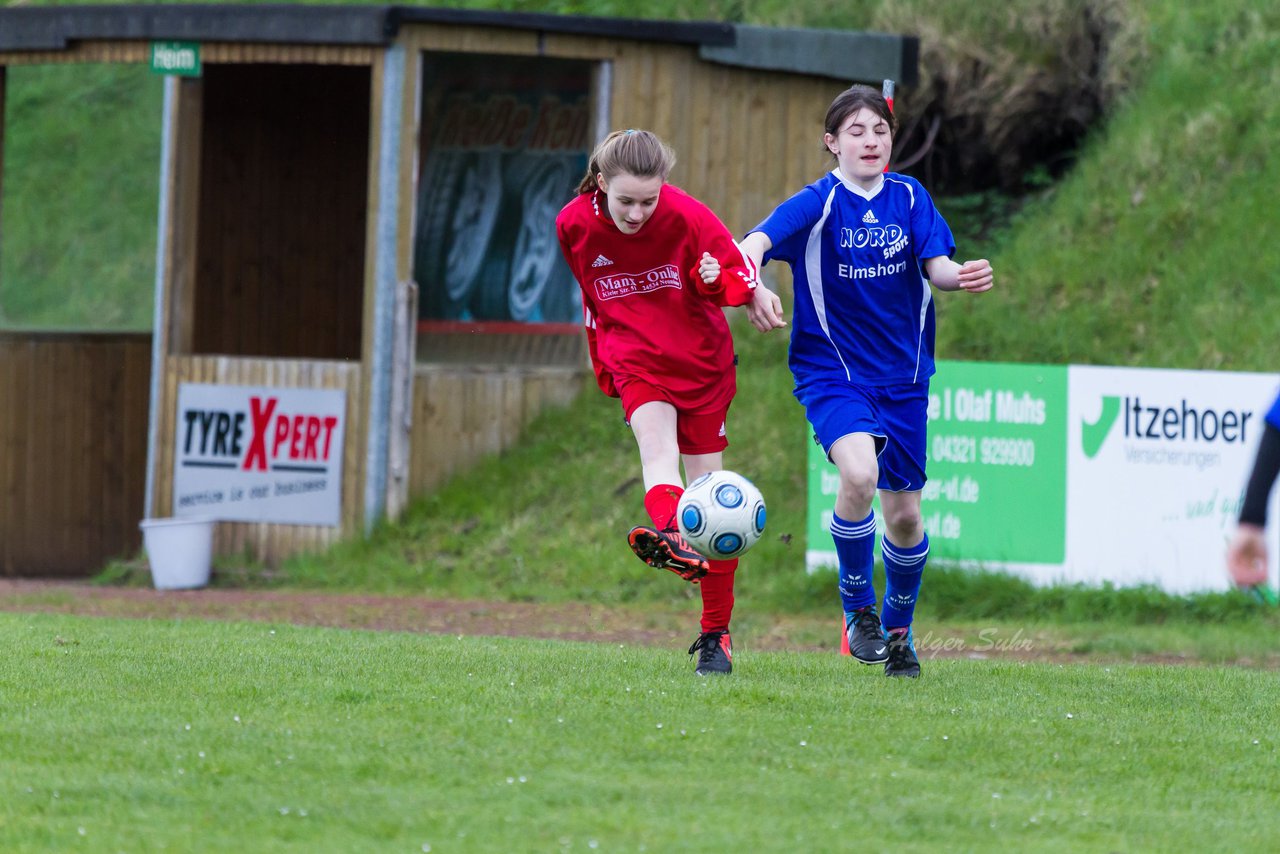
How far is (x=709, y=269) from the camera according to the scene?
6570 millimetres

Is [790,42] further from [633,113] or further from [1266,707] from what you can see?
[1266,707]

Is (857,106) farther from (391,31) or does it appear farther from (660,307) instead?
(391,31)

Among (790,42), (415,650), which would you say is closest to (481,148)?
(790,42)

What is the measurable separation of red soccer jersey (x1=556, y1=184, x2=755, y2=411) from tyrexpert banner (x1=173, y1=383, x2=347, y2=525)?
8.82m

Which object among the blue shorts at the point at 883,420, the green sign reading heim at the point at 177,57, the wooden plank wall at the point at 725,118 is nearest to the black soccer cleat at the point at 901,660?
the blue shorts at the point at 883,420

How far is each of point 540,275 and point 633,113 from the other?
182 centimetres

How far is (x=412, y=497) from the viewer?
15672mm

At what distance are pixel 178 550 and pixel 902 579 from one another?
9.59 m

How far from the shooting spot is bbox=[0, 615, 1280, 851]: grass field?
14.6ft

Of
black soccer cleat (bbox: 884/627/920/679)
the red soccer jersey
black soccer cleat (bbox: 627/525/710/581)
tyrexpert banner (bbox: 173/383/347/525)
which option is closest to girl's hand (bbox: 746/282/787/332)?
the red soccer jersey

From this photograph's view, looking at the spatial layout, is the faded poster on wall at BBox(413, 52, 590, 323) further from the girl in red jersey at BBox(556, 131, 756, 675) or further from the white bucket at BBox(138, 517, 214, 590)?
the girl in red jersey at BBox(556, 131, 756, 675)

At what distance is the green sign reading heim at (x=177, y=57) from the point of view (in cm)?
1523

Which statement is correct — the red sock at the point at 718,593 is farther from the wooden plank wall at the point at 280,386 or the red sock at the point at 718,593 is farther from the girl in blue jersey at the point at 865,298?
the wooden plank wall at the point at 280,386

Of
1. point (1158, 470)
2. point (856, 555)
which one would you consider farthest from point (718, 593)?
point (1158, 470)
